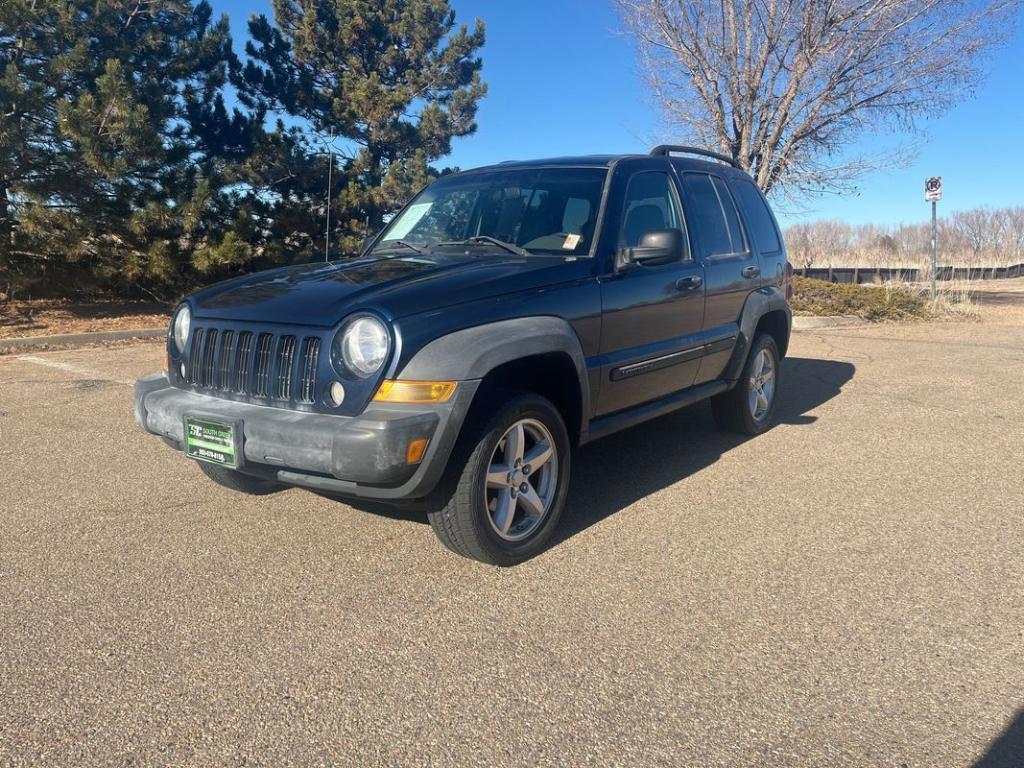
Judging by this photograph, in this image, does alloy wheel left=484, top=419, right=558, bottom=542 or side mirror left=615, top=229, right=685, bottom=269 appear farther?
side mirror left=615, top=229, right=685, bottom=269

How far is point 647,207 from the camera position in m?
4.59

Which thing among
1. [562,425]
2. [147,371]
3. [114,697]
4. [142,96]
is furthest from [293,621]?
[142,96]

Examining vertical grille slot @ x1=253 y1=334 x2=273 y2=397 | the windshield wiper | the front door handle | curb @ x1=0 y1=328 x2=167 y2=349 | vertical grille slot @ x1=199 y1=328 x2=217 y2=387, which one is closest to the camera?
vertical grille slot @ x1=253 y1=334 x2=273 y2=397

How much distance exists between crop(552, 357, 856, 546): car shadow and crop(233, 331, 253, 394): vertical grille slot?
5.38 ft

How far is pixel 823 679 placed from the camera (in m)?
2.62

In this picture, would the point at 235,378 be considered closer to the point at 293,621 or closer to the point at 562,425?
the point at 293,621

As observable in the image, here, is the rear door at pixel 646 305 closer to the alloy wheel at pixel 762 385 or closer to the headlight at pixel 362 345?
the alloy wheel at pixel 762 385

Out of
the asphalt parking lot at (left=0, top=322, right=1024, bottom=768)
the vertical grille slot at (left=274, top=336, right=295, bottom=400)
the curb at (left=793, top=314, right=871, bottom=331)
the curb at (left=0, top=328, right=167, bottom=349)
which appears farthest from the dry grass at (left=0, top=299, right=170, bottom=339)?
the curb at (left=793, top=314, right=871, bottom=331)

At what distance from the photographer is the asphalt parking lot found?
91.0 inches

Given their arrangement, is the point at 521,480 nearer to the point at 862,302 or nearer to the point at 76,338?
the point at 76,338

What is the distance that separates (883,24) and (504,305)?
51.5ft

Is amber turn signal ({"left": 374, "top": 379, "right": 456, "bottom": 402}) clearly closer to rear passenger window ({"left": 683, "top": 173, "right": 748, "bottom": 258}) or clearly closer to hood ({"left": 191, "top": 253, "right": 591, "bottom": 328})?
hood ({"left": 191, "top": 253, "right": 591, "bottom": 328})

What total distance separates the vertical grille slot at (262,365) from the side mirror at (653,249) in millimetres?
1826

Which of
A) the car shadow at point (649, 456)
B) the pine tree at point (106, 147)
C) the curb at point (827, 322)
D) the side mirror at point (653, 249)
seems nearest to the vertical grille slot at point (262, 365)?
the car shadow at point (649, 456)
